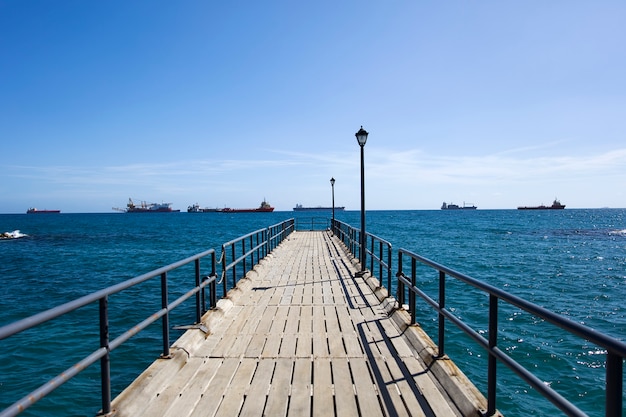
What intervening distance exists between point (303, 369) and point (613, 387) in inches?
122

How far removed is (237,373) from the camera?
166 inches

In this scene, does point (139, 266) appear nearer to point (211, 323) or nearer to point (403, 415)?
point (211, 323)

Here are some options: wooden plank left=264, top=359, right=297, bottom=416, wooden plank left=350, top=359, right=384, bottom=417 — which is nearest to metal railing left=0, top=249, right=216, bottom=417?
wooden plank left=264, top=359, right=297, bottom=416

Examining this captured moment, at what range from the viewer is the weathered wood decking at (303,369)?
348 cm

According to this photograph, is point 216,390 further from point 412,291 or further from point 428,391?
point 412,291

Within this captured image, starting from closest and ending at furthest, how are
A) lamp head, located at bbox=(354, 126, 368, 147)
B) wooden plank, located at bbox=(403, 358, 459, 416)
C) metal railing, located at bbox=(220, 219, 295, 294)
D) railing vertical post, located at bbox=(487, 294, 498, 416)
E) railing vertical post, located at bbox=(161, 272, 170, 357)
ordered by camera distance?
railing vertical post, located at bbox=(487, 294, 498, 416)
wooden plank, located at bbox=(403, 358, 459, 416)
railing vertical post, located at bbox=(161, 272, 170, 357)
metal railing, located at bbox=(220, 219, 295, 294)
lamp head, located at bbox=(354, 126, 368, 147)

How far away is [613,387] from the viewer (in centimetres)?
180

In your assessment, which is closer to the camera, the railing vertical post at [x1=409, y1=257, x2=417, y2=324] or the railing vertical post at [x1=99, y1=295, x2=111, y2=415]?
the railing vertical post at [x1=99, y1=295, x2=111, y2=415]

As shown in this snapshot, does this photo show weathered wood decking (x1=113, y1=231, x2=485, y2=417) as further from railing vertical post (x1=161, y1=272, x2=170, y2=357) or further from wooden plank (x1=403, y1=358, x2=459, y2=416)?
railing vertical post (x1=161, y1=272, x2=170, y2=357)

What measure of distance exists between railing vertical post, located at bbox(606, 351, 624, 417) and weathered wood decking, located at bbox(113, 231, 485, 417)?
1564 millimetres

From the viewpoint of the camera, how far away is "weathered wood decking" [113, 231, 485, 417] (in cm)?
348

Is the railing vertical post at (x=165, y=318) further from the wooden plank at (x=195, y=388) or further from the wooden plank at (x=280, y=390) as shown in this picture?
the wooden plank at (x=280, y=390)

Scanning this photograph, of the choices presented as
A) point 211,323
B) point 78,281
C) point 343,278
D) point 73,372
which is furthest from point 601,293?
point 78,281

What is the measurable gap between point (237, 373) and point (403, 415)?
1.82 m
